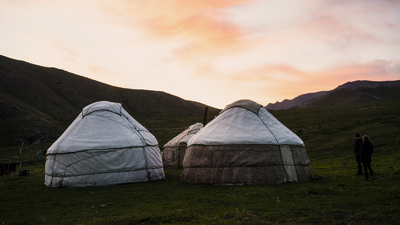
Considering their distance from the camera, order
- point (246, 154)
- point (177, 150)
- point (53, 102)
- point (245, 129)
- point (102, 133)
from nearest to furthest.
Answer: point (246, 154), point (245, 129), point (102, 133), point (177, 150), point (53, 102)

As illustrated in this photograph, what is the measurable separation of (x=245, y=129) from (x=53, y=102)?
271ft

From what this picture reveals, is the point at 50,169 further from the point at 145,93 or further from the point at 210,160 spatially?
the point at 145,93

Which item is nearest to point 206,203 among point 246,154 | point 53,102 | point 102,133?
point 246,154

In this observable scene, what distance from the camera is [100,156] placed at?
13.8m

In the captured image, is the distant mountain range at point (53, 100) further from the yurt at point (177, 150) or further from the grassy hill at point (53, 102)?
the yurt at point (177, 150)

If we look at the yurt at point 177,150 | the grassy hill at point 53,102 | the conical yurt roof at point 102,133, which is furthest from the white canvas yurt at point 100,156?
the grassy hill at point 53,102

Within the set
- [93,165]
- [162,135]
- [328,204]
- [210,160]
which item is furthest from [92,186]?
[162,135]

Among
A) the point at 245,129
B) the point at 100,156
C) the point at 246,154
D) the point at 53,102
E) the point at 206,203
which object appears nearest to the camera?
the point at 206,203

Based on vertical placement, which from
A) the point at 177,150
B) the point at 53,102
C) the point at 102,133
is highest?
the point at 53,102

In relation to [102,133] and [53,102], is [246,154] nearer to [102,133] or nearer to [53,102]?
[102,133]

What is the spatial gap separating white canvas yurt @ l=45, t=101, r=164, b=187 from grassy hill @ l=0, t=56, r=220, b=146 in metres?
35.0

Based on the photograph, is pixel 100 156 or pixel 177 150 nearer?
pixel 100 156

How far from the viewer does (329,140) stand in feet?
107

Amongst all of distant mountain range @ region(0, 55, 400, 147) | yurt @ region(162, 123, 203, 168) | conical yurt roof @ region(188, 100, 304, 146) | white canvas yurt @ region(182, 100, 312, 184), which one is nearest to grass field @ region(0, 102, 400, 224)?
white canvas yurt @ region(182, 100, 312, 184)
